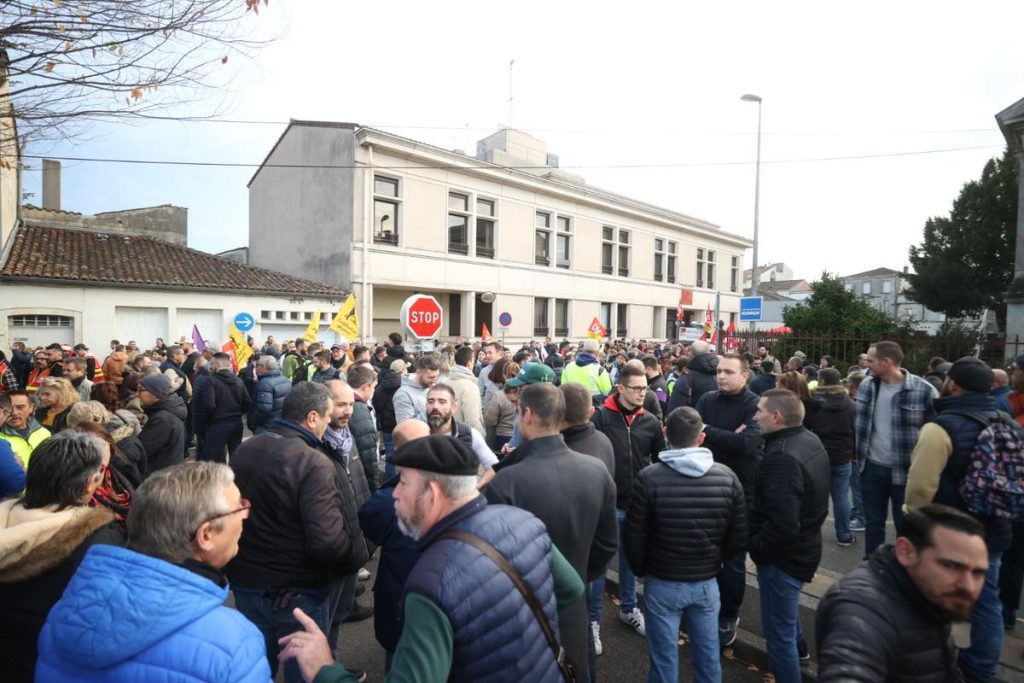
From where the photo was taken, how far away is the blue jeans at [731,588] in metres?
4.04

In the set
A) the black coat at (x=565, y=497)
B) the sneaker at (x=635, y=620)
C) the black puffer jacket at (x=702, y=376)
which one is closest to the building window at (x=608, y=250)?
the black puffer jacket at (x=702, y=376)

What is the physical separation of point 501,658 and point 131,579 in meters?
1.02

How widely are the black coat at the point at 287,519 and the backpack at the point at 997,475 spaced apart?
147 inches

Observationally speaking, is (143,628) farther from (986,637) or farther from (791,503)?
(986,637)

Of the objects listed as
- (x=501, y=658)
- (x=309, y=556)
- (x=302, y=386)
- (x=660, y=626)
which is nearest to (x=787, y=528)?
(x=660, y=626)

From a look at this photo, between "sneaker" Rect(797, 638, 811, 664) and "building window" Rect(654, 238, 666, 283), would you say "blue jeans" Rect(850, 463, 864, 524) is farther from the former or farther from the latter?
"building window" Rect(654, 238, 666, 283)

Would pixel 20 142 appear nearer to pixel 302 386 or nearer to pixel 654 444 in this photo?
pixel 302 386

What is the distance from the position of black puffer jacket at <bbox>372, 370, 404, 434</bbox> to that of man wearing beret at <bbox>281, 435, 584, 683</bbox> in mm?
5759

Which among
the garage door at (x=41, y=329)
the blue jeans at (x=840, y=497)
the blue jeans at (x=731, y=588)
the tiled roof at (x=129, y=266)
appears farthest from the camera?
the tiled roof at (x=129, y=266)

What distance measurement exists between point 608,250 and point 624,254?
50.7 inches

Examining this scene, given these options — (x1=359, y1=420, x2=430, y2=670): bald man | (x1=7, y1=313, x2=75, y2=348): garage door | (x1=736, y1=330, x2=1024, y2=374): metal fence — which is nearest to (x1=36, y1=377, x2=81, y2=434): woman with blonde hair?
(x1=359, y1=420, x2=430, y2=670): bald man

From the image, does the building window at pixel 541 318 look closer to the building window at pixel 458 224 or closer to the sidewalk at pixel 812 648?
the building window at pixel 458 224

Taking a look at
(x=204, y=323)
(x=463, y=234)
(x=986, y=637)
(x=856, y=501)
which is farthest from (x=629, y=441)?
(x=463, y=234)

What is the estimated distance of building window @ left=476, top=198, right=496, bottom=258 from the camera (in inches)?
976
